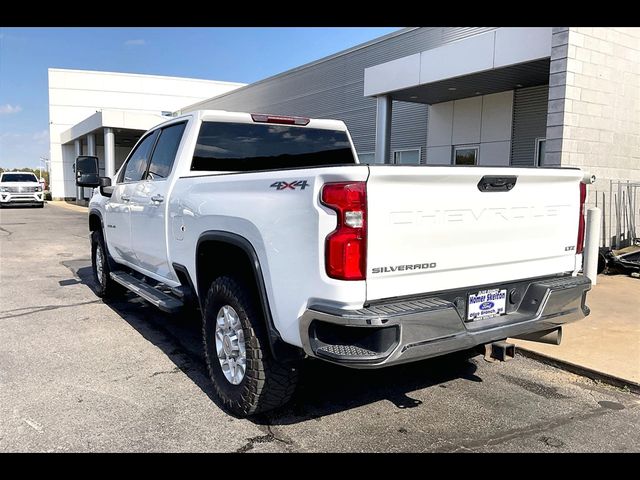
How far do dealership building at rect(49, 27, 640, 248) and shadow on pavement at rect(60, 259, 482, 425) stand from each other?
11.8ft

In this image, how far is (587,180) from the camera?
12.5 feet

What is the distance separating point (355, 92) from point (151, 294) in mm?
15920

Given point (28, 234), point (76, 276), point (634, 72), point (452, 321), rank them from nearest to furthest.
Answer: point (452, 321) → point (76, 276) → point (634, 72) → point (28, 234)

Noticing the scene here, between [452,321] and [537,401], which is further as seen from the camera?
[537,401]

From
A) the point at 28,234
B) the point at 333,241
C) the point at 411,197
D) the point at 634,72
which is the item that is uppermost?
the point at 634,72

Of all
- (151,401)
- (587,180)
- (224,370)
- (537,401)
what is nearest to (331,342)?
(224,370)

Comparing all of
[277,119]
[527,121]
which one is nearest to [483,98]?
[527,121]

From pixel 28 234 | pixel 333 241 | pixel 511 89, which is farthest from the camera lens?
pixel 28 234

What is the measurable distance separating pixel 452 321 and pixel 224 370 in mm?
1659

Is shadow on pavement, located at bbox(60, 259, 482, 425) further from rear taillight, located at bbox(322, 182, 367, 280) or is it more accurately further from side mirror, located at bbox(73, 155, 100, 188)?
side mirror, located at bbox(73, 155, 100, 188)

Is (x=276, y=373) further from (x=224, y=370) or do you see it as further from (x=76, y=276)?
(x=76, y=276)

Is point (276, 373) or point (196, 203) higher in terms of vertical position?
Answer: point (196, 203)

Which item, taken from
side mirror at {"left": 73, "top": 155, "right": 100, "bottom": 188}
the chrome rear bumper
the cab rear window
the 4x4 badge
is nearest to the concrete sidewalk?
the chrome rear bumper

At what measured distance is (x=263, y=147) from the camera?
16.3 feet
